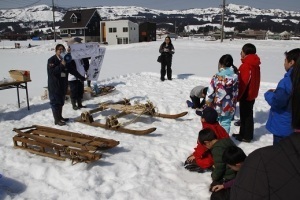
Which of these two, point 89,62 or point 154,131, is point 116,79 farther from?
point 154,131

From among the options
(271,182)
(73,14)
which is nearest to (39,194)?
(271,182)

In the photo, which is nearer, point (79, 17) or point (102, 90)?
point (102, 90)

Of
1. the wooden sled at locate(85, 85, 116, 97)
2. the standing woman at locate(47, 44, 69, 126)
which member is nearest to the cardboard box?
the standing woman at locate(47, 44, 69, 126)

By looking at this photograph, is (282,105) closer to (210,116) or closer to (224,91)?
(210,116)

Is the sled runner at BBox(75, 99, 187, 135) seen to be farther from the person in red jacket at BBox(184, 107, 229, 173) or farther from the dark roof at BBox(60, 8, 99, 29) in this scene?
the dark roof at BBox(60, 8, 99, 29)

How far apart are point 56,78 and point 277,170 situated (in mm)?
5872

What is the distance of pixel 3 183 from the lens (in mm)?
3984

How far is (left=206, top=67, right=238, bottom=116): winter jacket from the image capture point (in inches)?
189

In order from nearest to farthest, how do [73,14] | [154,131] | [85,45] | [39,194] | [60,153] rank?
[39,194], [60,153], [154,131], [85,45], [73,14]

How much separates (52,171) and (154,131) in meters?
2.44

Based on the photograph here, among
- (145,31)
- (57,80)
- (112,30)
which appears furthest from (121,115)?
(145,31)

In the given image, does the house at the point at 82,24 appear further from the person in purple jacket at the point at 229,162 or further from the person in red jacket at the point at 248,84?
the person in purple jacket at the point at 229,162

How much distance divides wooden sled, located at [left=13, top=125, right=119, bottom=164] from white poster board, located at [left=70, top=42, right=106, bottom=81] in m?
2.96

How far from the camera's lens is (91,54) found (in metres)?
8.41
